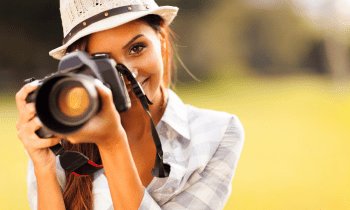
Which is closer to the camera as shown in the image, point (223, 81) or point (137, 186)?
point (137, 186)

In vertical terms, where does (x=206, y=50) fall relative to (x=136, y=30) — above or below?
below

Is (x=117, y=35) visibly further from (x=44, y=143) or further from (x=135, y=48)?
(x=44, y=143)

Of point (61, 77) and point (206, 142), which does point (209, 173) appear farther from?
point (61, 77)

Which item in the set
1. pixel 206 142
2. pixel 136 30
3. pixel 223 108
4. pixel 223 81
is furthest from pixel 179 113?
pixel 223 81

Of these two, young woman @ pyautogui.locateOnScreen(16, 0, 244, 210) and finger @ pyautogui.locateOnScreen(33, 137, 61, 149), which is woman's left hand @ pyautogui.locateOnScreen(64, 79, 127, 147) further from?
finger @ pyautogui.locateOnScreen(33, 137, 61, 149)

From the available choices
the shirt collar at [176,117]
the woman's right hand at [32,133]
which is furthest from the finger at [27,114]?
the shirt collar at [176,117]

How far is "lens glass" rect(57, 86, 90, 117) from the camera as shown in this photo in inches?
15.6

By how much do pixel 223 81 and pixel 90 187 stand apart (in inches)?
154

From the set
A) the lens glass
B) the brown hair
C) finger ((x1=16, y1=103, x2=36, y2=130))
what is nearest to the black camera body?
the lens glass

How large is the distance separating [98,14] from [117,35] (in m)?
0.05

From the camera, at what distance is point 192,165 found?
62 cm

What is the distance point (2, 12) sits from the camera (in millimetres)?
3338

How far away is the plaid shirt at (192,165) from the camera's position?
0.61m

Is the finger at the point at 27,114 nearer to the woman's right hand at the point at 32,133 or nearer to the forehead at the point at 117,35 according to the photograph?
the woman's right hand at the point at 32,133
